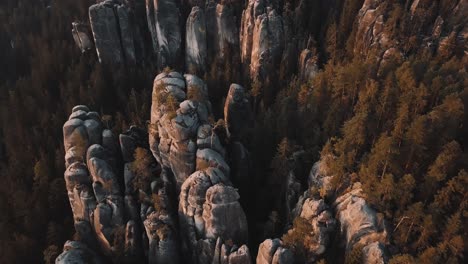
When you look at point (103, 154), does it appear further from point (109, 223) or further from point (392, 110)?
point (392, 110)

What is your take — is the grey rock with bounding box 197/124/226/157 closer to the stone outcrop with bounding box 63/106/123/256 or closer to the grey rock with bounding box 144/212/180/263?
the grey rock with bounding box 144/212/180/263

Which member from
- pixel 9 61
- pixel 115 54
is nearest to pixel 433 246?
pixel 115 54

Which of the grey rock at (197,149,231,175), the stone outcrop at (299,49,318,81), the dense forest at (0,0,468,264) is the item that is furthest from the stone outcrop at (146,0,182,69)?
the grey rock at (197,149,231,175)

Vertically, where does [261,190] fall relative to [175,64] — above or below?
below

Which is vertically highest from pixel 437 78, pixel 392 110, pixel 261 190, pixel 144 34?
pixel 144 34

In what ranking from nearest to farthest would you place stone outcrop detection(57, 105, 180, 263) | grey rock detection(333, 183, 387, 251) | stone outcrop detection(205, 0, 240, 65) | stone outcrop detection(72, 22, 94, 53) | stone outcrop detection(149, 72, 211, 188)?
grey rock detection(333, 183, 387, 251), stone outcrop detection(57, 105, 180, 263), stone outcrop detection(149, 72, 211, 188), stone outcrop detection(205, 0, 240, 65), stone outcrop detection(72, 22, 94, 53)
